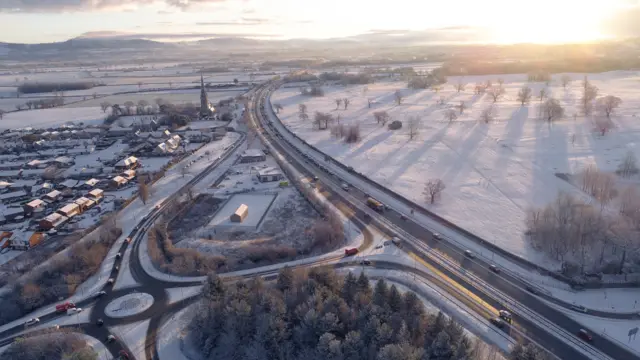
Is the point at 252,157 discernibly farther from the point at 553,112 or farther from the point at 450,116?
the point at 553,112

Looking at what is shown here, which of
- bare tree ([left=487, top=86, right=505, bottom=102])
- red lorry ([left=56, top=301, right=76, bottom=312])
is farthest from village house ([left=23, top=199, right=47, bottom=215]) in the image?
bare tree ([left=487, top=86, right=505, bottom=102])

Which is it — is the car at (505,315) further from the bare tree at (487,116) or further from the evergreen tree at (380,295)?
the bare tree at (487,116)

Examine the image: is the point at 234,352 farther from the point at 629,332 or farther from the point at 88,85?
the point at 88,85

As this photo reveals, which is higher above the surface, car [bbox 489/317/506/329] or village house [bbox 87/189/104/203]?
village house [bbox 87/189/104/203]

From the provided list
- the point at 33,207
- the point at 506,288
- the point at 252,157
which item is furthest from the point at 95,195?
the point at 506,288

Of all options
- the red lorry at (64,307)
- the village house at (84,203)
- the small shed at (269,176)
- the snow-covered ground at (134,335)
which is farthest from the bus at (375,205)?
the village house at (84,203)

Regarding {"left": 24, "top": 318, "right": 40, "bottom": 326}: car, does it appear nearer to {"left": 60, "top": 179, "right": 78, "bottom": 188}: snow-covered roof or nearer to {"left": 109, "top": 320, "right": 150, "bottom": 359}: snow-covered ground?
{"left": 109, "top": 320, "right": 150, "bottom": 359}: snow-covered ground

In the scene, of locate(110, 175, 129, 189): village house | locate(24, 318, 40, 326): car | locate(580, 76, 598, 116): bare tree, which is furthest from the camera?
locate(580, 76, 598, 116): bare tree
